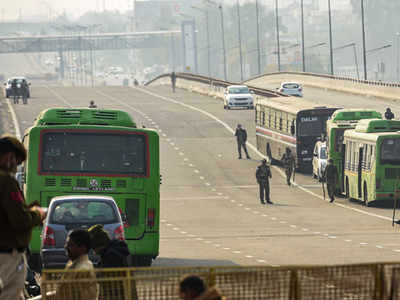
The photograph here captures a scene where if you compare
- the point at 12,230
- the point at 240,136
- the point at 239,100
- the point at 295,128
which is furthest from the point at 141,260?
the point at 239,100

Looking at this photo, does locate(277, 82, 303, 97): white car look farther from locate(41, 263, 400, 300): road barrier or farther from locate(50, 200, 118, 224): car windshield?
locate(41, 263, 400, 300): road barrier

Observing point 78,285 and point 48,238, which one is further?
point 48,238

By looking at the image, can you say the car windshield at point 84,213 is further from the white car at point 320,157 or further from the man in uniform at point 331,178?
the white car at point 320,157

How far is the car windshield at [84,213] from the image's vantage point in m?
17.7

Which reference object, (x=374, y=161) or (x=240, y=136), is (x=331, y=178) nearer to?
(x=374, y=161)

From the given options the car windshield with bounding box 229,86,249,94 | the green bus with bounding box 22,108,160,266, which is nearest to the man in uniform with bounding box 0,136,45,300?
the green bus with bounding box 22,108,160,266

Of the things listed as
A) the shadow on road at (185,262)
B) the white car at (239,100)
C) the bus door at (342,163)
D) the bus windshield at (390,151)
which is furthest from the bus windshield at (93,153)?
the white car at (239,100)

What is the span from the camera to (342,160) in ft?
128

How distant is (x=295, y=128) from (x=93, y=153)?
26.8m

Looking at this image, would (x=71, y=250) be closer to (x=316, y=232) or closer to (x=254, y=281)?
(x=254, y=281)

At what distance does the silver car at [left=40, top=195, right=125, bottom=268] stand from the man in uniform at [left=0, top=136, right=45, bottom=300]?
9.02m

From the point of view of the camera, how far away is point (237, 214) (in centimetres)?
3450

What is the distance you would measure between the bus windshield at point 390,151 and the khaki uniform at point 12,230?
27.5 metres

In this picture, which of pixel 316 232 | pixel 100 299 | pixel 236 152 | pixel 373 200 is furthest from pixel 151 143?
pixel 236 152
